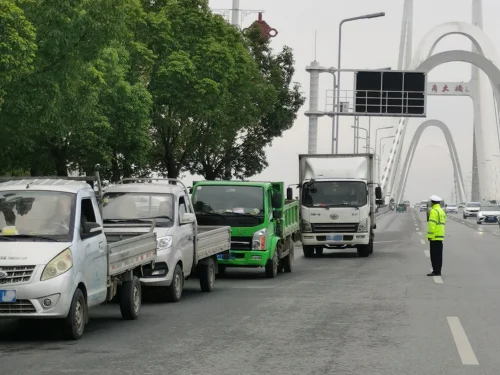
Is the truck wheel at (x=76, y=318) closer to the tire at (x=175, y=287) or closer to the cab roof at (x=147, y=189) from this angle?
the tire at (x=175, y=287)

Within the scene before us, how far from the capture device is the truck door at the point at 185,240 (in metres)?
16.2

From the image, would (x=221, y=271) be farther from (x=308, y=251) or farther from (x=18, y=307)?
(x=18, y=307)

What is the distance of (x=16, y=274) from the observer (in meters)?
10.8

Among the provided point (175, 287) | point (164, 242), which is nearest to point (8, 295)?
point (164, 242)

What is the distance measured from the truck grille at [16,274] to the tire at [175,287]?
15.9 ft

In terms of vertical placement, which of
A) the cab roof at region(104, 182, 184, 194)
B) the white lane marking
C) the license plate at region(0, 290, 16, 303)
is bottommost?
the white lane marking

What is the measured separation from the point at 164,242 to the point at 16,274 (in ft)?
15.7

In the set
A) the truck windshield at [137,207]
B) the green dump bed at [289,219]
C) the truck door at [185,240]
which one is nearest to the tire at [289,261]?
the green dump bed at [289,219]

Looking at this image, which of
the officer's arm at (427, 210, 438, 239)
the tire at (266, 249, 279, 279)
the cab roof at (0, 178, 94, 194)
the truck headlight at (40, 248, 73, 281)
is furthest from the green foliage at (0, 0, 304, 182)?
the truck headlight at (40, 248, 73, 281)

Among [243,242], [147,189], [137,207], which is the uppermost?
[147,189]

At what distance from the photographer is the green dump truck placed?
2042 cm

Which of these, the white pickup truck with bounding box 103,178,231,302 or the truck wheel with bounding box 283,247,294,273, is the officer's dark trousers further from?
the white pickup truck with bounding box 103,178,231,302

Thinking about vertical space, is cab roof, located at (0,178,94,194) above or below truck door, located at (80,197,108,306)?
above

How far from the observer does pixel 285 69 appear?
60.8 meters
